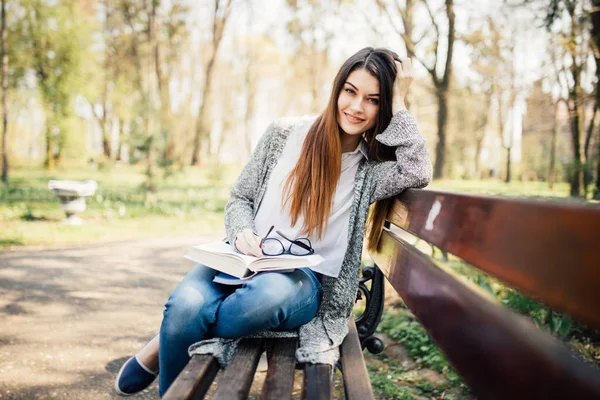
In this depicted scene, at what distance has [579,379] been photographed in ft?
2.46

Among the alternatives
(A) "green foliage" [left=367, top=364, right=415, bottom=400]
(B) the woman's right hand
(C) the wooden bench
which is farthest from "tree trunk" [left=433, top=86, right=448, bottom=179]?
(C) the wooden bench

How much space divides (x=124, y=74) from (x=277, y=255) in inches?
1039

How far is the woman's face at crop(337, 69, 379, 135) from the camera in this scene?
7.66 ft

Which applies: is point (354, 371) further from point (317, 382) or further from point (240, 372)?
point (240, 372)

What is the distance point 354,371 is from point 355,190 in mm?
870

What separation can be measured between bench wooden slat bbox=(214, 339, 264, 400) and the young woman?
57 millimetres

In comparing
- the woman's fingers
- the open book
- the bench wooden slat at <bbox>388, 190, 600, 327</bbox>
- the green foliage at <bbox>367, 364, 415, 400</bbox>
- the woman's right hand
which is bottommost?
the green foliage at <bbox>367, 364, 415, 400</bbox>

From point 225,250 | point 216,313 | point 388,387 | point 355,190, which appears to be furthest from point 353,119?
point 388,387

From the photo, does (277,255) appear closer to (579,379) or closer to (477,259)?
(477,259)

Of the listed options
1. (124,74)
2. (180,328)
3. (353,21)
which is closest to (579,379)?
(180,328)

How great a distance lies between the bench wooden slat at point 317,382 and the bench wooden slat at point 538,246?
537 mm

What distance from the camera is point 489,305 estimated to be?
3.40 ft

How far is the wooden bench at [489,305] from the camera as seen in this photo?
2.59 feet

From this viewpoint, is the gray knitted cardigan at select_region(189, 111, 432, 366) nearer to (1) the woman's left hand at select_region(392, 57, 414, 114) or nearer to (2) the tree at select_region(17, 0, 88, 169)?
(1) the woman's left hand at select_region(392, 57, 414, 114)
